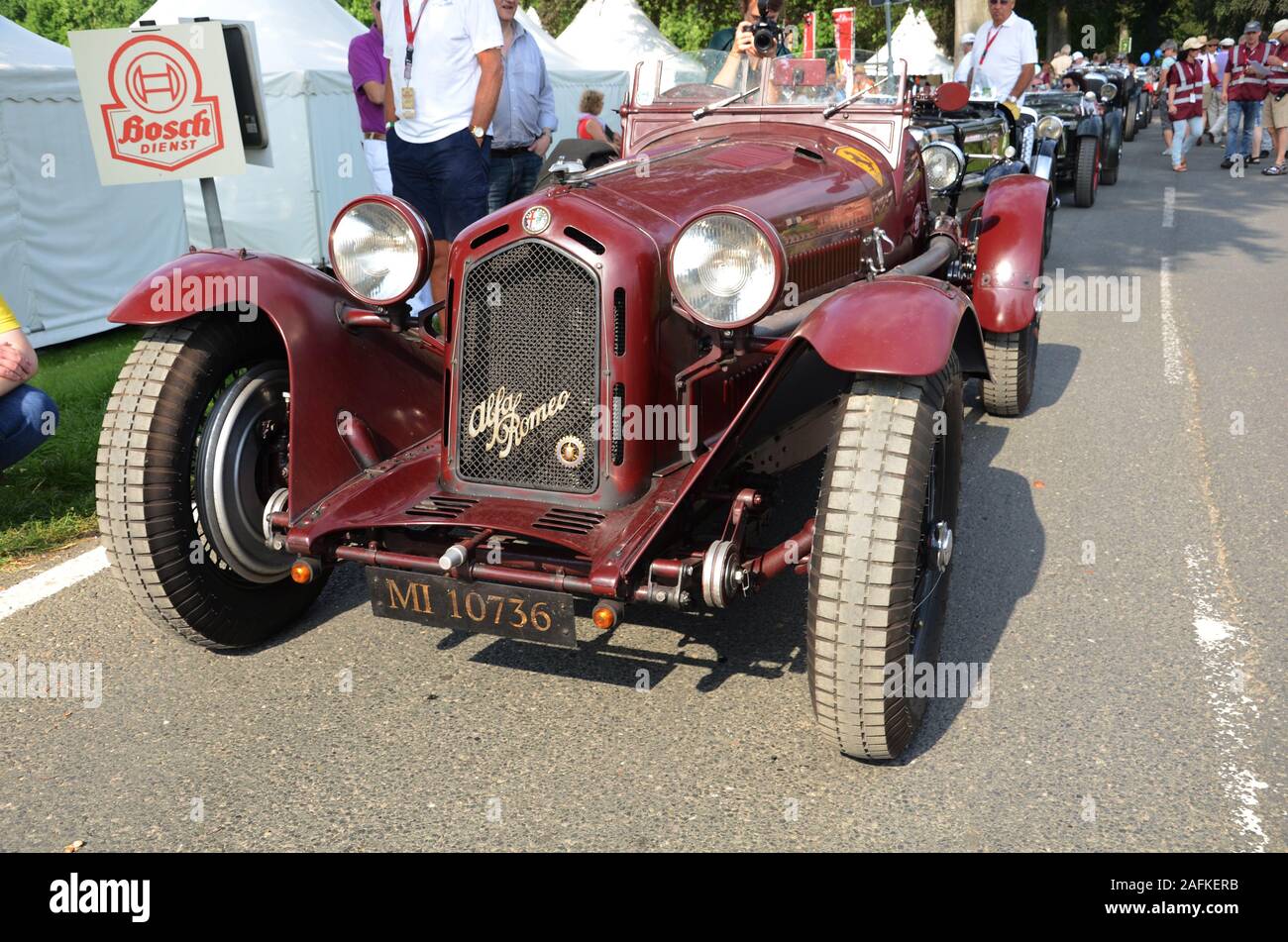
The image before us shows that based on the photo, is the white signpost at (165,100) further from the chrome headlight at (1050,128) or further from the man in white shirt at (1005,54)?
the chrome headlight at (1050,128)

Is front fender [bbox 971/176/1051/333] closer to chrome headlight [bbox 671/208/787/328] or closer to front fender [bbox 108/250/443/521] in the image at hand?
chrome headlight [bbox 671/208/787/328]

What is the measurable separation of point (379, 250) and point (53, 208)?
5598 mm

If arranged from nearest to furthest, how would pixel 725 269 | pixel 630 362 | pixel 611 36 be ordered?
pixel 725 269
pixel 630 362
pixel 611 36

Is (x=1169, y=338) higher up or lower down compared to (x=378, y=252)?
lower down

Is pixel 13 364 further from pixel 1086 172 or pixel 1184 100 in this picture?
pixel 1184 100

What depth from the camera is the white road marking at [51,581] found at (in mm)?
3730

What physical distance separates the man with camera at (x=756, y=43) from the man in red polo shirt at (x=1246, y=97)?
13.1m

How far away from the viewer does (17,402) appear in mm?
3838

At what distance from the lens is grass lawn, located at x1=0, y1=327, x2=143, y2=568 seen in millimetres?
Result: 4250

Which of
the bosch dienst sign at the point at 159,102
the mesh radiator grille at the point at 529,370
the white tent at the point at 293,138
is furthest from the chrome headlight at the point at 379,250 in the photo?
the white tent at the point at 293,138

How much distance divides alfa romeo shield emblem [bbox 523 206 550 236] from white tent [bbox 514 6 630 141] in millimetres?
11185

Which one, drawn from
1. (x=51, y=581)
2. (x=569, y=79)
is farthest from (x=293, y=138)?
(x=51, y=581)

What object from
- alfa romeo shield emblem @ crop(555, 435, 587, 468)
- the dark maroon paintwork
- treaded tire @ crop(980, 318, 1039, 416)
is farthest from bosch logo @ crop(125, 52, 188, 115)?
treaded tire @ crop(980, 318, 1039, 416)
